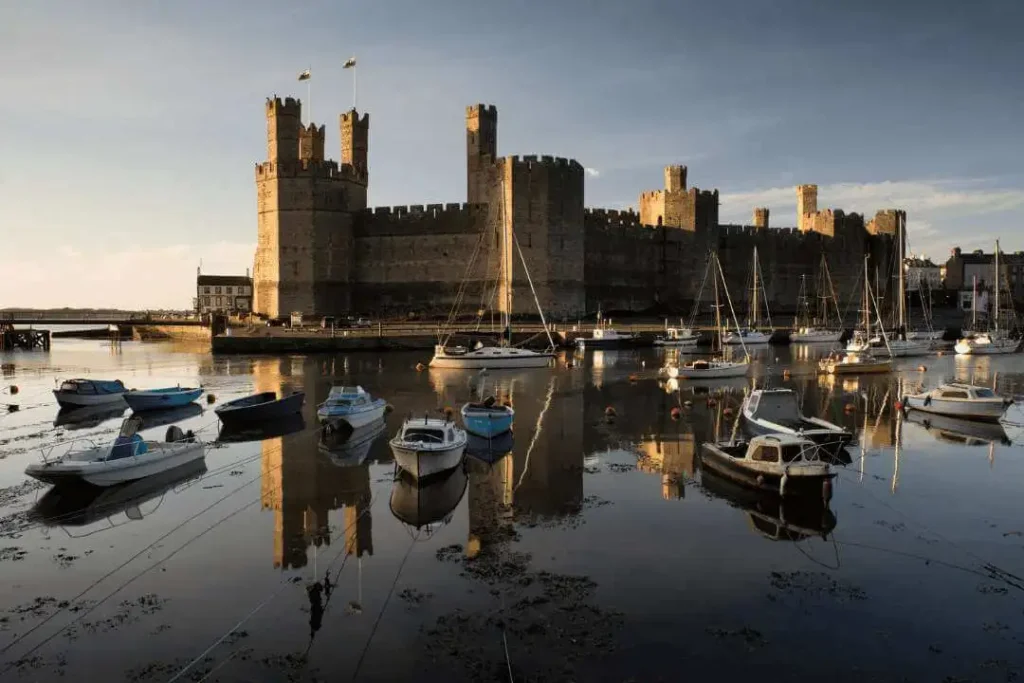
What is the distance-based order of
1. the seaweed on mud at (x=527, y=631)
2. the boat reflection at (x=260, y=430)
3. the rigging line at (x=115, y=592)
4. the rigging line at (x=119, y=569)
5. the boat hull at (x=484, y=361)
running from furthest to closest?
the boat hull at (x=484, y=361) → the boat reflection at (x=260, y=430) → the rigging line at (x=119, y=569) → the rigging line at (x=115, y=592) → the seaweed on mud at (x=527, y=631)

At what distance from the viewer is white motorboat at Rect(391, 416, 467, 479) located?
1355cm

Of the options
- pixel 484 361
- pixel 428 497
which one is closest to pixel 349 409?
pixel 428 497

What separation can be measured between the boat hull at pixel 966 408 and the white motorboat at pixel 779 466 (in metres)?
8.90

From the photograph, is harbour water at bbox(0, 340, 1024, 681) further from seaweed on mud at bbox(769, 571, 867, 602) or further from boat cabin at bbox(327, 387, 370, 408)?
boat cabin at bbox(327, 387, 370, 408)

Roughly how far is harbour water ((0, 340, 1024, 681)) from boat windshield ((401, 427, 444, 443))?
77 centimetres

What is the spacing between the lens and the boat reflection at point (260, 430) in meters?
18.9

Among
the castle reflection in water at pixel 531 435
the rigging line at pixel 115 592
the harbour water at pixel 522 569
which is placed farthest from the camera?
the castle reflection in water at pixel 531 435

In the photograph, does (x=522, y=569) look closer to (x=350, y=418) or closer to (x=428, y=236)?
(x=350, y=418)

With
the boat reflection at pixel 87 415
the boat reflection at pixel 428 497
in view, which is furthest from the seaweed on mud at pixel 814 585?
the boat reflection at pixel 87 415

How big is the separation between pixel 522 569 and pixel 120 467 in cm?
756

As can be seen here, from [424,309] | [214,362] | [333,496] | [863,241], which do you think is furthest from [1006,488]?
[863,241]

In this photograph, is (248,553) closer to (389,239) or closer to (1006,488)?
(1006,488)

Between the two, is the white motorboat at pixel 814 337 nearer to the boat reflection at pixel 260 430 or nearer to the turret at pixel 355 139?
the turret at pixel 355 139

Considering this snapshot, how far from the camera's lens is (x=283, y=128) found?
48250 mm
